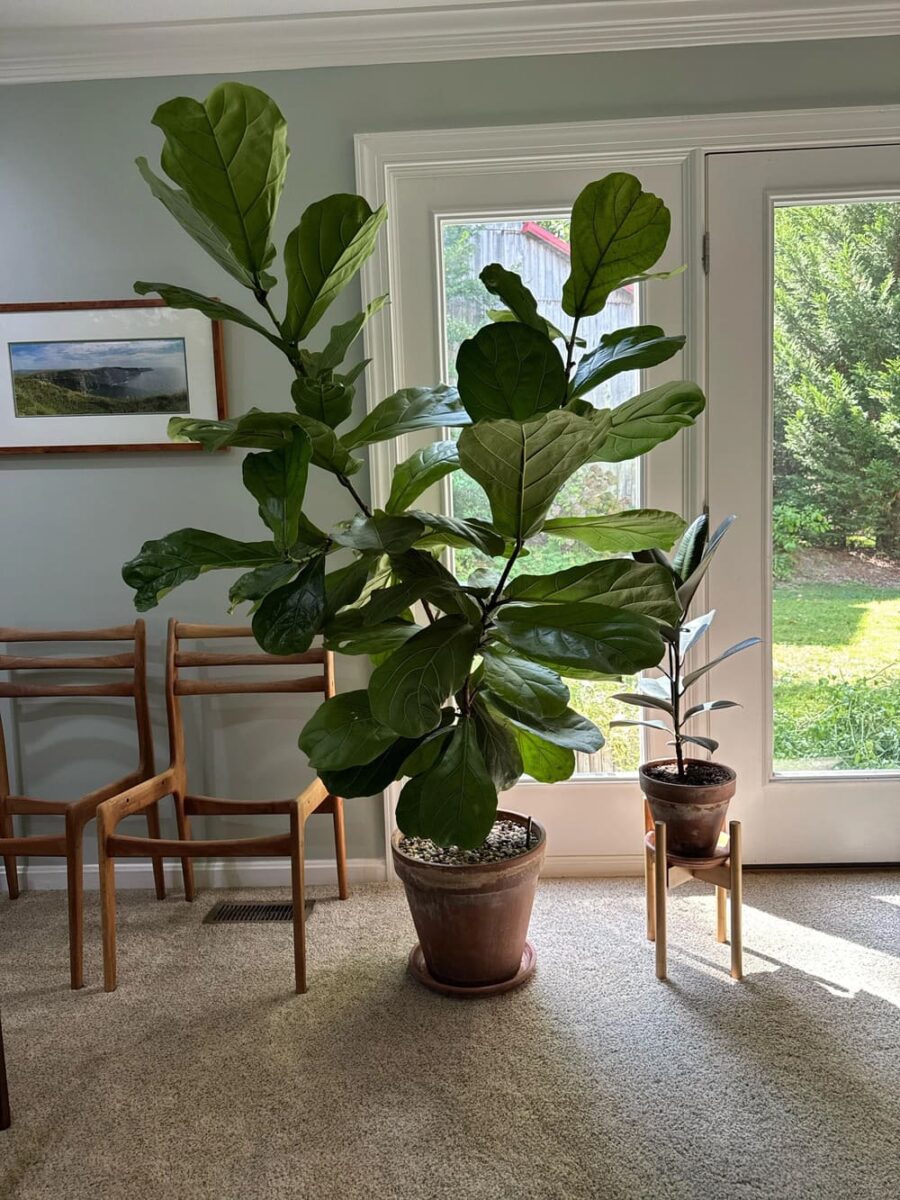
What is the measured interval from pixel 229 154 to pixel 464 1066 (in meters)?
1.68

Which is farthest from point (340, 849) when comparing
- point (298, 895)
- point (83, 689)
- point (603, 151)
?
point (603, 151)

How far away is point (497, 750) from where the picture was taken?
1744mm

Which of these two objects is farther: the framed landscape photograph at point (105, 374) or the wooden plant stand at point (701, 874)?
the framed landscape photograph at point (105, 374)

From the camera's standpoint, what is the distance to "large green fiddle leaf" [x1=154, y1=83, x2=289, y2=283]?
125cm

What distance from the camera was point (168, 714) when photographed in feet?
7.88

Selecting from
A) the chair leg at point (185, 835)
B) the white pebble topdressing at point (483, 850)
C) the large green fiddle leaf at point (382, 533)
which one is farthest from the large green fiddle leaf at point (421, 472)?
the chair leg at point (185, 835)

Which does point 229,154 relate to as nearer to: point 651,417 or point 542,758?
point 651,417

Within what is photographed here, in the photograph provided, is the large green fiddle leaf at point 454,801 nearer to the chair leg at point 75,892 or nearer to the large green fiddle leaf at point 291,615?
the large green fiddle leaf at point 291,615

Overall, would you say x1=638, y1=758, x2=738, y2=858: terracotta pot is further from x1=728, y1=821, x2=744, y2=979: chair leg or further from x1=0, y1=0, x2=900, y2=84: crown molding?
x1=0, y1=0, x2=900, y2=84: crown molding

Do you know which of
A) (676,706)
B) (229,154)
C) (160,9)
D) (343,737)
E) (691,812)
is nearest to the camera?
(229,154)

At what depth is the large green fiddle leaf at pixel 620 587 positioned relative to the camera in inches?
57.8

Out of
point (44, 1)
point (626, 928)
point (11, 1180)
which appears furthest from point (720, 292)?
point (11, 1180)

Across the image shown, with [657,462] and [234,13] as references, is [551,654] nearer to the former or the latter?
[657,462]

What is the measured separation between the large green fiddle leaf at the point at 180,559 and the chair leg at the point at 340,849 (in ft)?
3.50
